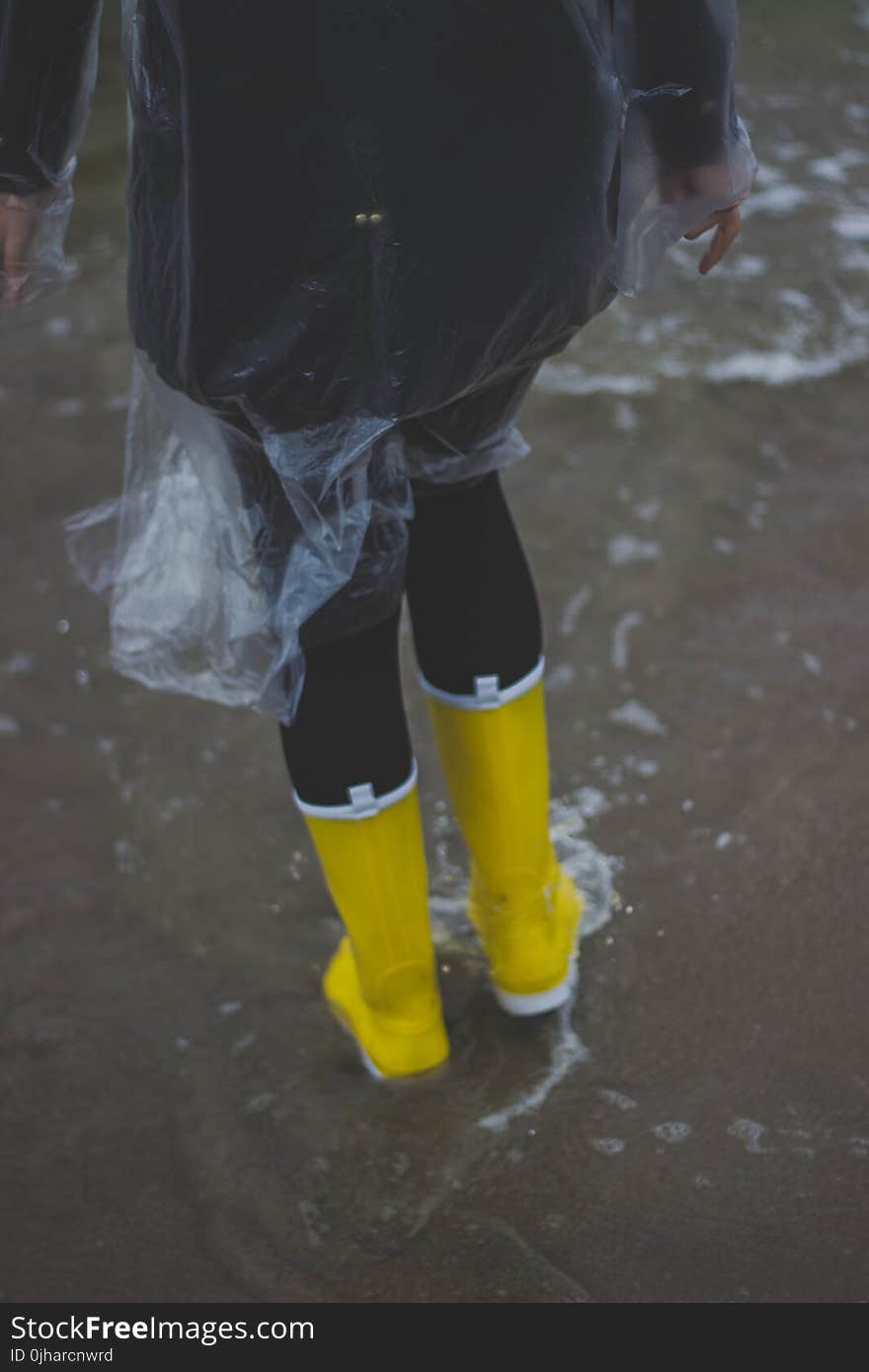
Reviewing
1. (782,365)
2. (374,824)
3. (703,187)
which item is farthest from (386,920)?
(782,365)

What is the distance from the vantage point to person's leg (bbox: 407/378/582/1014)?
3.67ft

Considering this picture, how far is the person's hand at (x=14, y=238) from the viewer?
0.97 meters

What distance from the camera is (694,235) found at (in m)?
1.00

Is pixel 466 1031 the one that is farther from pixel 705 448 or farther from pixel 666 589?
pixel 705 448

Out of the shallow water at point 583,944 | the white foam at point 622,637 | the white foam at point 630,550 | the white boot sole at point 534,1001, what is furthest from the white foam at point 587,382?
the white boot sole at point 534,1001

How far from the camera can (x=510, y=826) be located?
120 centimetres

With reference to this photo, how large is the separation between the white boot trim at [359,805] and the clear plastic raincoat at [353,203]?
0.10m

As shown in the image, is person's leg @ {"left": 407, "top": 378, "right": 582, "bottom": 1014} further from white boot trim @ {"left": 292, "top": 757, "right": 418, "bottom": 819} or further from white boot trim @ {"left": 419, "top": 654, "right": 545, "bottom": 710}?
white boot trim @ {"left": 292, "top": 757, "right": 418, "bottom": 819}

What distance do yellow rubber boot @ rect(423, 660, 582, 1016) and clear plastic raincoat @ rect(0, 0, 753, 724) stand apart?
19cm

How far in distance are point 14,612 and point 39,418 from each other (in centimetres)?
50

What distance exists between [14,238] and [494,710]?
0.53 meters

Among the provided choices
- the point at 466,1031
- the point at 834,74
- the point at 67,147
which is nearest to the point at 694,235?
the point at 67,147

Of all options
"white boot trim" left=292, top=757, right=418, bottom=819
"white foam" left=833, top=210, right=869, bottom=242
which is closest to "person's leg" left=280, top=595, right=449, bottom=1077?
"white boot trim" left=292, top=757, right=418, bottom=819

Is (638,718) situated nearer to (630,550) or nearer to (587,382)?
(630,550)
